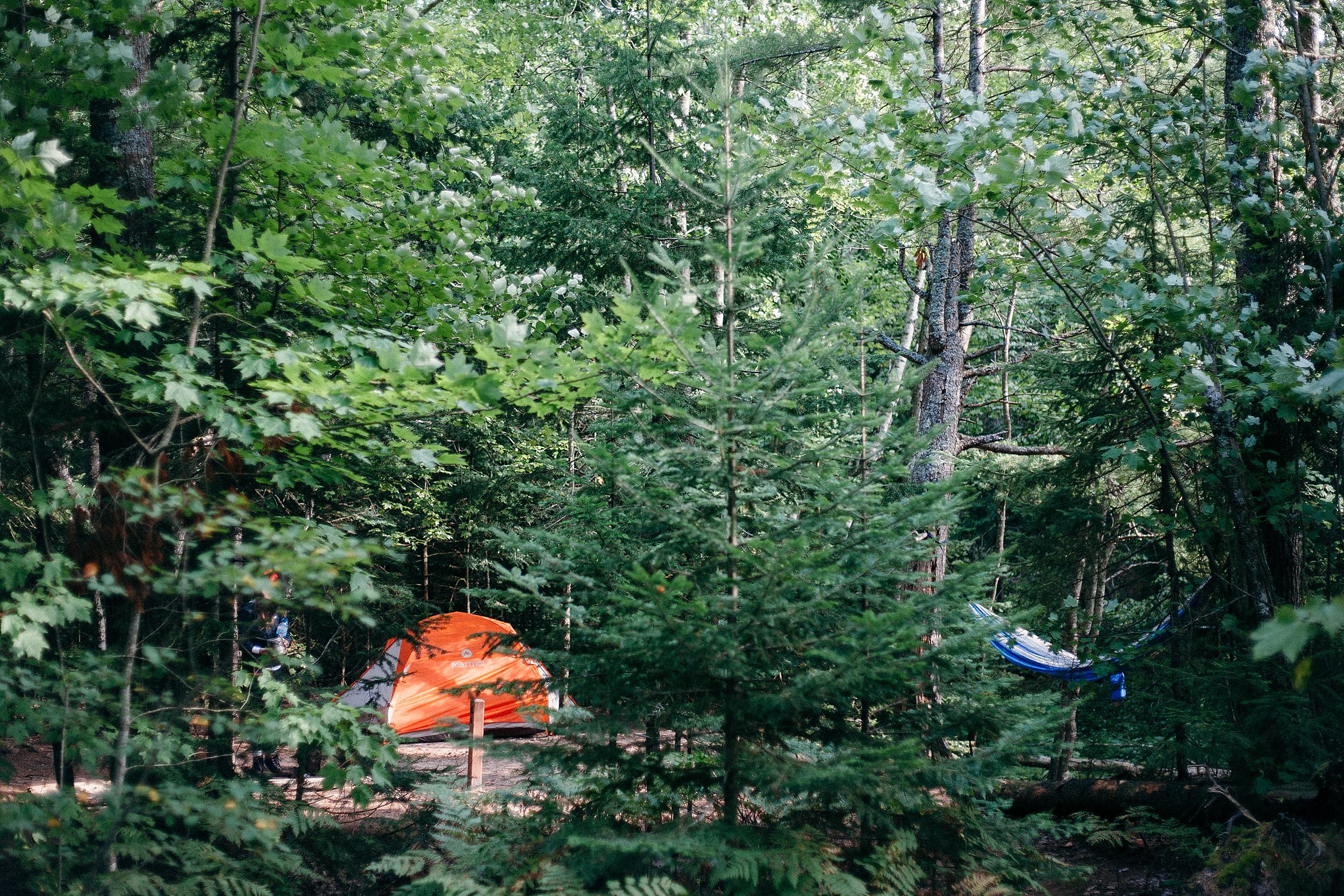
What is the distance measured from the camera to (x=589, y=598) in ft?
11.0

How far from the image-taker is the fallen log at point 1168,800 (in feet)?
13.1

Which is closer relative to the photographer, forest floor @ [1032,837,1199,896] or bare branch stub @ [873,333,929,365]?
forest floor @ [1032,837,1199,896]

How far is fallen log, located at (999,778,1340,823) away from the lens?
157 inches

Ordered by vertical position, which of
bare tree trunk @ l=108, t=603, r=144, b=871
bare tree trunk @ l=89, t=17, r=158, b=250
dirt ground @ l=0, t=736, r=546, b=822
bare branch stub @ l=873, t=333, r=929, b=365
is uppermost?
bare tree trunk @ l=89, t=17, r=158, b=250

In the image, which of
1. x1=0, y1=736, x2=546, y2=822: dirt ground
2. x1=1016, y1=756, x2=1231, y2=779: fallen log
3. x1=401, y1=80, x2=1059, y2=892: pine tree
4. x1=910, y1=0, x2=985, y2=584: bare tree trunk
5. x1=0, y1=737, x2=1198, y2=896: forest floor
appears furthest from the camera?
x1=910, y1=0, x2=985, y2=584: bare tree trunk

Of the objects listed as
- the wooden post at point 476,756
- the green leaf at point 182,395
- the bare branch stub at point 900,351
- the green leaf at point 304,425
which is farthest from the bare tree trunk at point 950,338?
the green leaf at point 182,395

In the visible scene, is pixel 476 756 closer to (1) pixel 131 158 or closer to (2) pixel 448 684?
(2) pixel 448 684

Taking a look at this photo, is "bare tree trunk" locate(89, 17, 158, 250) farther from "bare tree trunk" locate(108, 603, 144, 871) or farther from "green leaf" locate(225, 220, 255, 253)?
"bare tree trunk" locate(108, 603, 144, 871)

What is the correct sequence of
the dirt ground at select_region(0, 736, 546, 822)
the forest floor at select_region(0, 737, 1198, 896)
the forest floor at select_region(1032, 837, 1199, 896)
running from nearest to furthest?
the forest floor at select_region(0, 737, 1198, 896) → the forest floor at select_region(1032, 837, 1199, 896) → the dirt ground at select_region(0, 736, 546, 822)

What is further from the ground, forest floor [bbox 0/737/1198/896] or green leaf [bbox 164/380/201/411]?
green leaf [bbox 164/380/201/411]

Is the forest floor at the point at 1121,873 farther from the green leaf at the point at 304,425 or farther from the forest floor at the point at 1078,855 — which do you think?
the green leaf at the point at 304,425

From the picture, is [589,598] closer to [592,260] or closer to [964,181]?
[964,181]

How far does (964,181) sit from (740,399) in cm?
233

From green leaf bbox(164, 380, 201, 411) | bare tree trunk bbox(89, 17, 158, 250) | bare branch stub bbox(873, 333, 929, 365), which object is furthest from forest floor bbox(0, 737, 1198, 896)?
bare branch stub bbox(873, 333, 929, 365)
